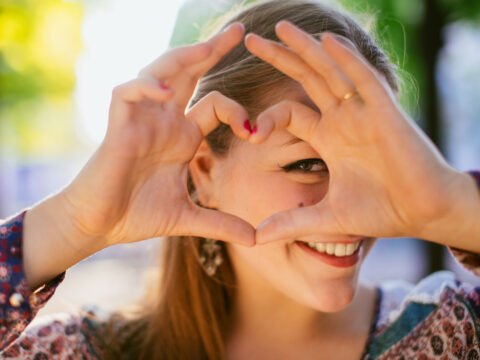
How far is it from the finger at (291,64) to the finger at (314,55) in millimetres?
32

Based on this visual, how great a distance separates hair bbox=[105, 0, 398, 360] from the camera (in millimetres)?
1921

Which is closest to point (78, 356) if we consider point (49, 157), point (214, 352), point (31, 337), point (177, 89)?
point (31, 337)

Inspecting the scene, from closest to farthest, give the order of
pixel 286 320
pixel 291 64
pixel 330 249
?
pixel 291 64
pixel 330 249
pixel 286 320

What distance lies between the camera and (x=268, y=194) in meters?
1.78

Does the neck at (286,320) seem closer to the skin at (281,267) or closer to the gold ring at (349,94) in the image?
the skin at (281,267)

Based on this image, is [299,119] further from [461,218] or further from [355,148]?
[461,218]

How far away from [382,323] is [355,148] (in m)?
1.01

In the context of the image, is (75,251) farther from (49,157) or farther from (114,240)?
(49,157)

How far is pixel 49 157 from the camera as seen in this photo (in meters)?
15.3

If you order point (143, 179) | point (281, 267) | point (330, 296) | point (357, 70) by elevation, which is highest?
point (357, 70)

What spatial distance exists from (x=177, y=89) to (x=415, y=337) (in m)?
1.32

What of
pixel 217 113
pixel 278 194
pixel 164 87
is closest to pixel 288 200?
pixel 278 194

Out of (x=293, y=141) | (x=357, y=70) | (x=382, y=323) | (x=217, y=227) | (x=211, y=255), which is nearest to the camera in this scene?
(x=357, y=70)

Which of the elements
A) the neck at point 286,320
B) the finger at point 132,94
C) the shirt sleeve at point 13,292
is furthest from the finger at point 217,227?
the neck at point 286,320
